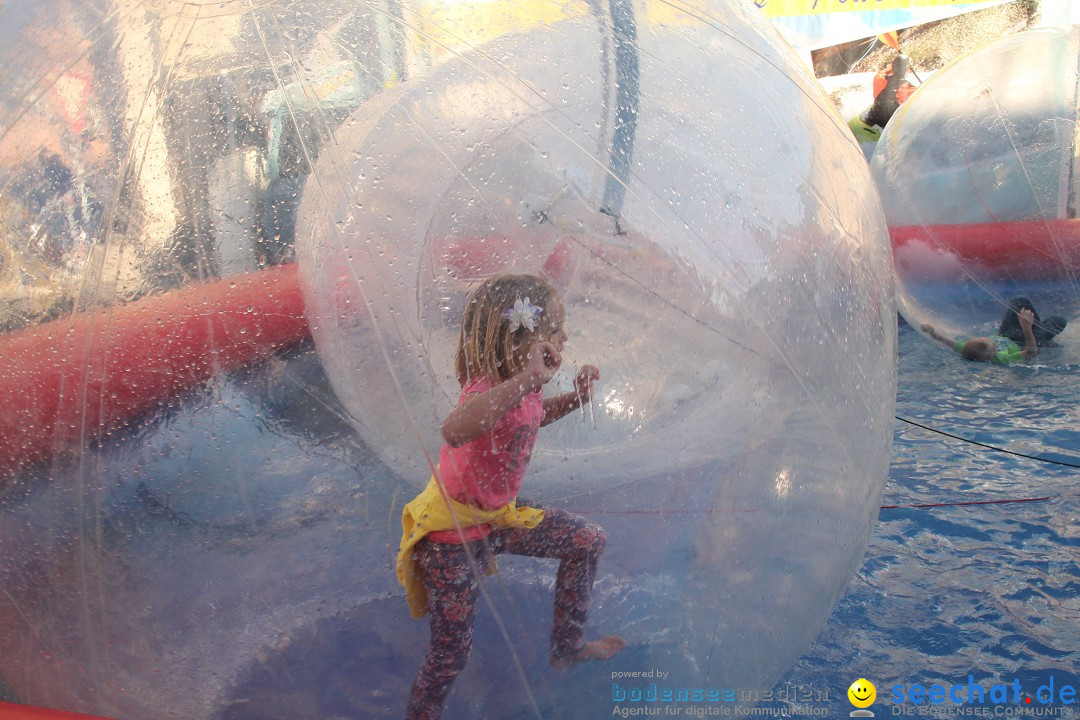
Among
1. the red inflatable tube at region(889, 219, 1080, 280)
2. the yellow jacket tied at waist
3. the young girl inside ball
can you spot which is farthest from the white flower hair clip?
the red inflatable tube at region(889, 219, 1080, 280)

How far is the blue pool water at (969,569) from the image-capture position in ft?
6.53

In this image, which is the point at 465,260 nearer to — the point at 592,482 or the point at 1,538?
the point at 592,482

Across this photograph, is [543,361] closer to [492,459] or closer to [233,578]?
[492,459]

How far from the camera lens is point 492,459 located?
1348 millimetres

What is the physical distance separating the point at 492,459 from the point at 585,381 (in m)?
0.18

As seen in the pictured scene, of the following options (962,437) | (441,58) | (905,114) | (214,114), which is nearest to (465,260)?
(441,58)

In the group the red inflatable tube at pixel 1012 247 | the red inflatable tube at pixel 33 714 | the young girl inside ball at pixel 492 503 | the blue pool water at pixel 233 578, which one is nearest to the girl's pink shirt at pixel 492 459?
the young girl inside ball at pixel 492 503

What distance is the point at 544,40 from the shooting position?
4.64ft

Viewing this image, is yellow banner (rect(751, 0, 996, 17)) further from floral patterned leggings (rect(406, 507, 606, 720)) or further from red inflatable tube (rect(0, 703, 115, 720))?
red inflatable tube (rect(0, 703, 115, 720))

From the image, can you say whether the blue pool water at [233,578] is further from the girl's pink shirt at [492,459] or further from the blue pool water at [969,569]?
the blue pool water at [969,569]

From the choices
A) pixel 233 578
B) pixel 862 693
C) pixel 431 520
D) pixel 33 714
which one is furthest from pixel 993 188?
pixel 33 714

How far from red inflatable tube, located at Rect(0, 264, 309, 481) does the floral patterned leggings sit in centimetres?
40

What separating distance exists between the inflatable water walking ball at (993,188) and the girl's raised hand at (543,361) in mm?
2987

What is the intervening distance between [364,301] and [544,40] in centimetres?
49
